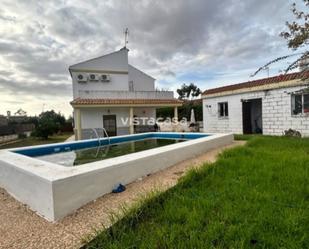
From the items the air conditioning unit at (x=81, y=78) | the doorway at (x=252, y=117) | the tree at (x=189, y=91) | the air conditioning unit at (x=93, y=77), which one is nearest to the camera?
the doorway at (x=252, y=117)

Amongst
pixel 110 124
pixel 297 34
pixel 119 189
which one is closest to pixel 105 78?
pixel 110 124

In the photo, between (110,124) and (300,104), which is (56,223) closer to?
(300,104)

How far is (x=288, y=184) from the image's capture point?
4543mm

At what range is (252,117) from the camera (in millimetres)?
18375

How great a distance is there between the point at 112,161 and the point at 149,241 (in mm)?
2682

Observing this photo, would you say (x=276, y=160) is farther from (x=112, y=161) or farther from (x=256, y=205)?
(x=112, y=161)

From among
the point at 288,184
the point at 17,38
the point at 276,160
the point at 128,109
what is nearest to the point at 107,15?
the point at 17,38

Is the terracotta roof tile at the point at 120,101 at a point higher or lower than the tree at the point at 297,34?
lower

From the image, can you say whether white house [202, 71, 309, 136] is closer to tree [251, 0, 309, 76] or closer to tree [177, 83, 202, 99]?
tree [251, 0, 309, 76]

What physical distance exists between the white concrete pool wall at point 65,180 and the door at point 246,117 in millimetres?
12913

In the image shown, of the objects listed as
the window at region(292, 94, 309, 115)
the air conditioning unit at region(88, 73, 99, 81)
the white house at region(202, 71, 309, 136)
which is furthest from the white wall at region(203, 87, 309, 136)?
the air conditioning unit at region(88, 73, 99, 81)

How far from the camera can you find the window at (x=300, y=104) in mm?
13422

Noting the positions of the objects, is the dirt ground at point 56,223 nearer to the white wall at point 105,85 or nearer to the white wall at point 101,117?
the white wall at point 101,117

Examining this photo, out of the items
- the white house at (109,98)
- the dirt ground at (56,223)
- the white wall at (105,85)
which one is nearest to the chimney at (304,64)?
the dirt ground at (56,223)
